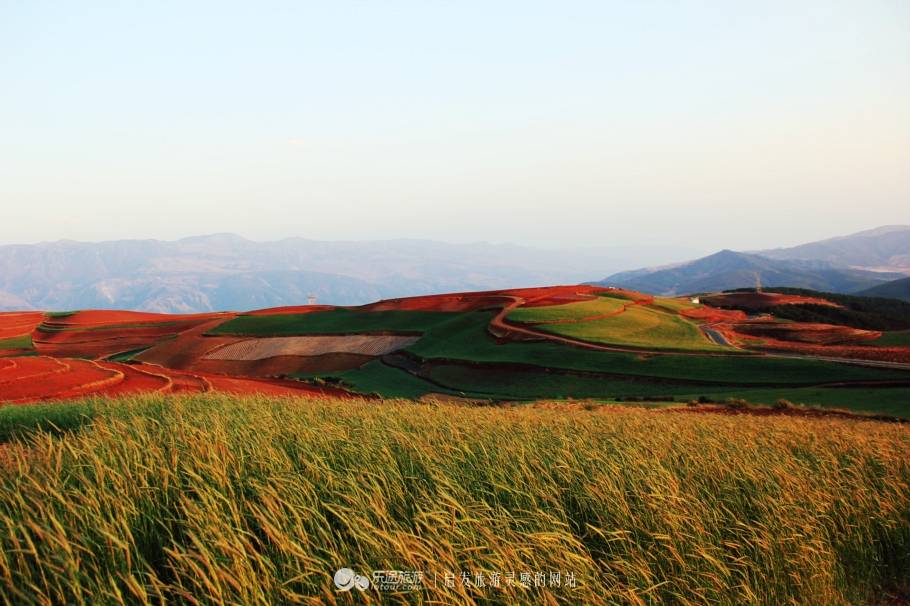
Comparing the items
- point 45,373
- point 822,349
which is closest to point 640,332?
point 822,349

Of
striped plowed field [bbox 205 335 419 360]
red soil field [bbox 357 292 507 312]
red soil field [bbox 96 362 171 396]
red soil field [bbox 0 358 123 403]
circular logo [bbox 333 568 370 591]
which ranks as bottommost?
striped plowed field [bbox 205 335 419 360]

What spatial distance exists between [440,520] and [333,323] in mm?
70052

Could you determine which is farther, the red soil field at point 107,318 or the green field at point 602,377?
the red soil field at point 107,318

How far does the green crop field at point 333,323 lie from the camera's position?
69.6 m

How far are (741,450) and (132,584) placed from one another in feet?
27.5

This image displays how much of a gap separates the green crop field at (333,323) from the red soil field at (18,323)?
28.6 m

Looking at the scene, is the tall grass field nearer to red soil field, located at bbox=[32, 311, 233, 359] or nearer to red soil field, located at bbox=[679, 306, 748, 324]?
red soil field, located at bbox=[679, 306, 748, 324]

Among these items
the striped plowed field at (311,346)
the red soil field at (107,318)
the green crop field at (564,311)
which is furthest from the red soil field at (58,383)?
the red soil field at (107,318)

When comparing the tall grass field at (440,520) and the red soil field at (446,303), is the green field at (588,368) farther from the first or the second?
the tall grass field at (440,520)

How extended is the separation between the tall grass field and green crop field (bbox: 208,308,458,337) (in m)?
59.7

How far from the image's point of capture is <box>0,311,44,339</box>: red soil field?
77.6 m

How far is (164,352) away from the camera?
65.8 meters

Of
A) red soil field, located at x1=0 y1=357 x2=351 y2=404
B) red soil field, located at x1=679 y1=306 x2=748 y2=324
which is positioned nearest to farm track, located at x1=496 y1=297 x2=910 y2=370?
red soil field, located at x1=679 y1=306 x2=748 y2=324

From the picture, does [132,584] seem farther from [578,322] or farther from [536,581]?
[578,322]
